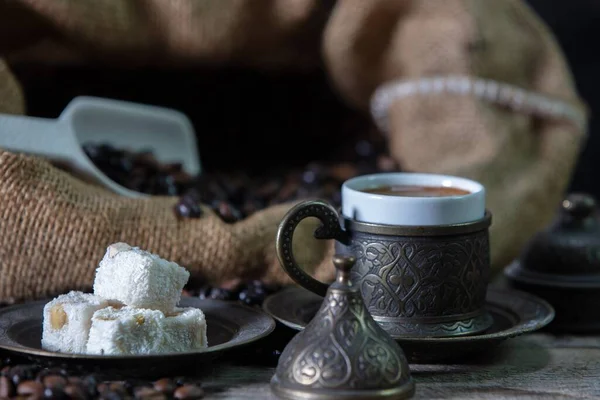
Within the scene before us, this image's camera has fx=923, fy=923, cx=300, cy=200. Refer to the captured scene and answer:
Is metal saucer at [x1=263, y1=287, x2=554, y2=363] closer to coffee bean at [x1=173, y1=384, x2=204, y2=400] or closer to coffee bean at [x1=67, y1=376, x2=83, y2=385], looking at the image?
coffee bean at [x1=173, y1=384, x2=204, y2=400]

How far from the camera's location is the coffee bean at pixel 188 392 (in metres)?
0.97

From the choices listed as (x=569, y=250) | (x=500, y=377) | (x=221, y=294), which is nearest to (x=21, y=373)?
(x=221, y=294)

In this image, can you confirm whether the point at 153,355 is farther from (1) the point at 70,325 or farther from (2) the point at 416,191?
(2) the point at 416,191

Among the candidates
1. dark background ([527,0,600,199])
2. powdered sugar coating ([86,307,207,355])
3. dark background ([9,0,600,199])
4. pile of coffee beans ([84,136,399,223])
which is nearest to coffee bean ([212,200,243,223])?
pile of coffee beans ([84,136,399,223])

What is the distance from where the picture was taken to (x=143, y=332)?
3.29ft

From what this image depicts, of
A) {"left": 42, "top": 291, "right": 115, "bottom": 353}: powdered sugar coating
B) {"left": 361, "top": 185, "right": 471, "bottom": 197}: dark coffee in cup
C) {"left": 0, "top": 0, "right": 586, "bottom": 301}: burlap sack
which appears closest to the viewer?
{"left": 42, "top": 291, "right": 115, "bottom": 353}: powdered sugar coating

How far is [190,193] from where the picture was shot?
1.42 metres

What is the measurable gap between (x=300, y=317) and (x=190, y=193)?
335 millimetres

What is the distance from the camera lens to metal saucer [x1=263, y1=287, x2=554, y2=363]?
107cm

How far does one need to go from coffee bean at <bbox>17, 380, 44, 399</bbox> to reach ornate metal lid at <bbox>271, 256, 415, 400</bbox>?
239mm

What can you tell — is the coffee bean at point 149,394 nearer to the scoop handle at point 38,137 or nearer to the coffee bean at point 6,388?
the coffee bean at point 6,388

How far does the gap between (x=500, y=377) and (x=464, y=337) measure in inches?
2.9

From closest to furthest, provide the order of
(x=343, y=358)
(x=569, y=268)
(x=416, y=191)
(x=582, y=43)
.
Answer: (x=343, y=358)
(x=416, y=191)
(x=569, y=268)
(x=582, y=43)

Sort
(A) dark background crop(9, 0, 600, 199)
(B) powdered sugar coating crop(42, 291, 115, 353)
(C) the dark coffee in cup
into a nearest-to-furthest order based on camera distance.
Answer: (B) powdered sugar coating crop(42, 291, 115, 353) < (C) the dark coffee in cup < (A) dark background crop(9, 0, 600, 199)
